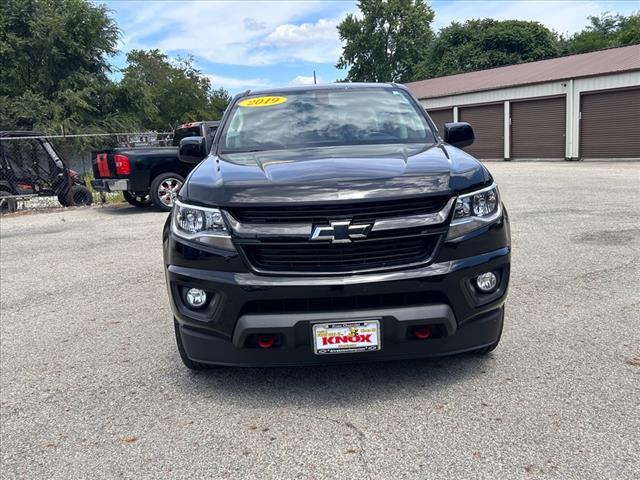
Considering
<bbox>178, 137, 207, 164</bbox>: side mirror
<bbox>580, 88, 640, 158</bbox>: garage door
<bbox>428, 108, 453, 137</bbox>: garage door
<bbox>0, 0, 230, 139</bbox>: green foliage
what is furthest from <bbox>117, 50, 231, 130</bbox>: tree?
<bbox>178, 137, 207, 164</bbox>: side mirror

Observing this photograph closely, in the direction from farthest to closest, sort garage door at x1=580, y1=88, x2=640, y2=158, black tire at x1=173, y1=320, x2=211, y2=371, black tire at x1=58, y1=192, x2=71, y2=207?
1. garage door at x1=580, y1=88, x2=640, y2=158
2. black tire at x1=58, y1=192, x2=71, y2=207
3. black tire at x1=173, y1=320, x2=211, y2=371

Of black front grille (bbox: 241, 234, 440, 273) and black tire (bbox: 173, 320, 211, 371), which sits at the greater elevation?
black front grille (bbox: 241, 234, 440, 273)

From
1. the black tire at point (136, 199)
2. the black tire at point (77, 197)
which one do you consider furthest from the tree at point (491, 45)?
the black tire at point (136, 199)

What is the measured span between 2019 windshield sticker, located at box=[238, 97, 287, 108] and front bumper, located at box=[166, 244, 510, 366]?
2007mm

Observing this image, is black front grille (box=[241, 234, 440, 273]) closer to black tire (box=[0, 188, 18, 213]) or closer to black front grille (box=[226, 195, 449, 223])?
black front grille (box=[226, 195, 449, 223])

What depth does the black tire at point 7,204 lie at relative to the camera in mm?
14156

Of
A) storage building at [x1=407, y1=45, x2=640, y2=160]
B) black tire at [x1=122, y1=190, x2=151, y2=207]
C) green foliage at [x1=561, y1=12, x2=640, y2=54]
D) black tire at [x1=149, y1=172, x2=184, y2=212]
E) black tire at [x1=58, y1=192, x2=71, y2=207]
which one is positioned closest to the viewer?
black tire at [x1=149, y1=172, x2=184, y2=212]

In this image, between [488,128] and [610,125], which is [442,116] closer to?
[488,128]

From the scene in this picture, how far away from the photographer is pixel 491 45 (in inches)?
2110

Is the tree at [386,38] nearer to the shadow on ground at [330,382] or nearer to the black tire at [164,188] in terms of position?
the black tire at [164,188]

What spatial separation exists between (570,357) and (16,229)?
426 inches

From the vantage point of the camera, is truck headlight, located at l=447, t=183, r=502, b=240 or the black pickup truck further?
the black pickup truck

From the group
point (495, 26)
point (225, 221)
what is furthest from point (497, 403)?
point (495, 26)

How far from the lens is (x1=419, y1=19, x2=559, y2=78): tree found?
5266 cm
